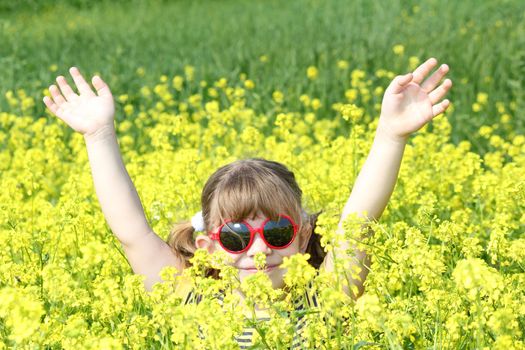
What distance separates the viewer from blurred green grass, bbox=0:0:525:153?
26.7ft

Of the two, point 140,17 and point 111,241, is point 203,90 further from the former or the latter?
point 140,17

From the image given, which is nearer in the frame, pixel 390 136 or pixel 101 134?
pixel 390 136

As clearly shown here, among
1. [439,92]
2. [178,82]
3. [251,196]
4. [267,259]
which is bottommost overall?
[178,82]

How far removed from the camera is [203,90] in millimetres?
8469

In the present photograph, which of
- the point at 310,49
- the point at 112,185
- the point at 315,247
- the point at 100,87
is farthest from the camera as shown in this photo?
the point at 310,49

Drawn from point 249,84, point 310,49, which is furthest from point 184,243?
point 310,49

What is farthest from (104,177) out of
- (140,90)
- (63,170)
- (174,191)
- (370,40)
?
(370,40)

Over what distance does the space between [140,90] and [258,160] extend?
4.93m

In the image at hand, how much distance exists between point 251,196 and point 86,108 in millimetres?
726

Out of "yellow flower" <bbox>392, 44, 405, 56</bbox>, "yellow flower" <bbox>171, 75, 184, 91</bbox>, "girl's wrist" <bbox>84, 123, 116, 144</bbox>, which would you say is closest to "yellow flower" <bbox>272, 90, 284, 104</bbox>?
"yellow flower" <bbox>171, 75, 184, 91</bbox>

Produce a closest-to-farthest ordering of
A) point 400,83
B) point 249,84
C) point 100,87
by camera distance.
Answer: point 400,83, point 100,87, point 249,84

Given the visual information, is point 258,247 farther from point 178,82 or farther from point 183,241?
point 178,82

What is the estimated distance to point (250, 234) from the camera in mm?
3330

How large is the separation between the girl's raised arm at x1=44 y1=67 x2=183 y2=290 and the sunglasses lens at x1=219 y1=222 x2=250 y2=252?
367mm
